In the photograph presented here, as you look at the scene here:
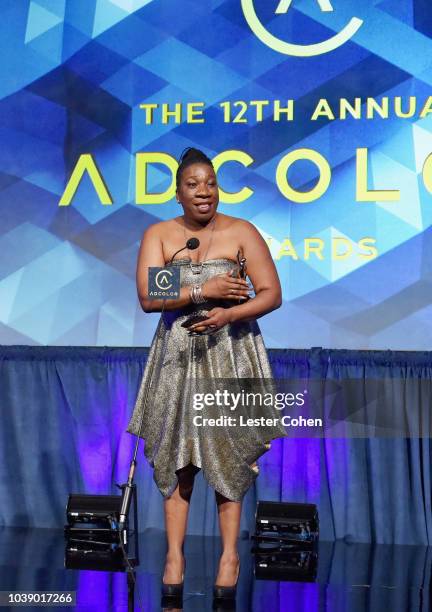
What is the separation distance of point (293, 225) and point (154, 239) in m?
1.82

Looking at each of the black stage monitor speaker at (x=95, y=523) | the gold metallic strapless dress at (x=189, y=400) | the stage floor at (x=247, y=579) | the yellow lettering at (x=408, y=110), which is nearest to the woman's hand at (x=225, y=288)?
the gold metallic strapless dress at (x=189, y=400)

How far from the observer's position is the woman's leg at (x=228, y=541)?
314 centimetres

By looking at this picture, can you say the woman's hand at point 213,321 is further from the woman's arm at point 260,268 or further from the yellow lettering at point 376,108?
the yellow lettering at point 376,108

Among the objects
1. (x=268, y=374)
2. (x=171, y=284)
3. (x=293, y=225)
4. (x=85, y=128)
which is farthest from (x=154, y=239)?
(x=85, y=128)

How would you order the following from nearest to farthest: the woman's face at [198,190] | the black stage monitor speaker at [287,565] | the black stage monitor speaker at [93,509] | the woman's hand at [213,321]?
the woman's hand at [213,321], the woman's face at [198,190], the black stage monitor speaker at [287,565], the black stage monitor speaker at [93,509]

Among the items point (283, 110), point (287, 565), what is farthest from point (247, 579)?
point (283, 110)

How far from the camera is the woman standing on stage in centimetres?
315

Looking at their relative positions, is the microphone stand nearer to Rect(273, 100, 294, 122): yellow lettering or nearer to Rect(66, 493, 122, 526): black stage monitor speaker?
Rect(66, 493, 122, 526): black stage monitor speaker

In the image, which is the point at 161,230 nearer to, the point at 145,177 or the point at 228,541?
the point at 228,541

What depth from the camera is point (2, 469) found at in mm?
5027

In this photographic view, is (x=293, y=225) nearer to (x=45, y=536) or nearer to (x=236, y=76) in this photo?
(x=236, y=76)

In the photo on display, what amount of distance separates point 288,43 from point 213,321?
8.05 feet

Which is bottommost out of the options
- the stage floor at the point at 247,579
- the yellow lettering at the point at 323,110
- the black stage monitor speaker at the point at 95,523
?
the stage floor at the point at 247,579

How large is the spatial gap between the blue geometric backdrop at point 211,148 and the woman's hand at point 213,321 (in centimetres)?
188
